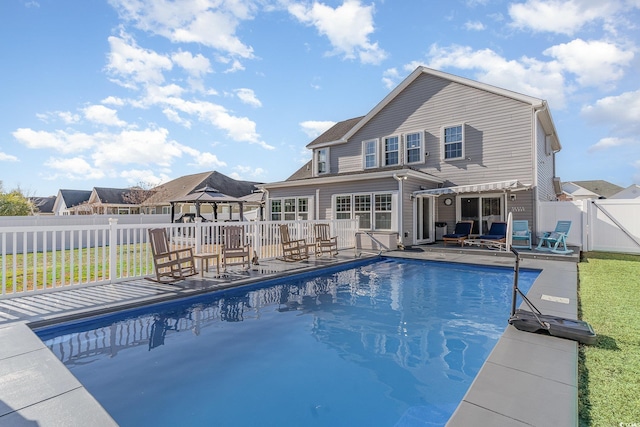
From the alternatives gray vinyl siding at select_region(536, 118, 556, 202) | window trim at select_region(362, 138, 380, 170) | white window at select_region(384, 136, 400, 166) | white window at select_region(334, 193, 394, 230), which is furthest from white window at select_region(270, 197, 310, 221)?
gray vinyl siding at select_region(536, 118, 556, 202)

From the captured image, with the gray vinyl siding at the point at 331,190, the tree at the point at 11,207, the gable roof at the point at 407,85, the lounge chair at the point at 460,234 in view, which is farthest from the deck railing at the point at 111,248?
the tree at the point at 11,207

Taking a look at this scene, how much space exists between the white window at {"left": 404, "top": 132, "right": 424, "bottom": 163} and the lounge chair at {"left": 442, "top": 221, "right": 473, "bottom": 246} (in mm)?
3460

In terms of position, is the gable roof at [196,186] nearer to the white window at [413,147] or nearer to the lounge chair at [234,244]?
the white window at [413,147]

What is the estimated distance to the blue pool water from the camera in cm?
290

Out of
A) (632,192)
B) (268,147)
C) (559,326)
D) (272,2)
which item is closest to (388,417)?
(559,326)

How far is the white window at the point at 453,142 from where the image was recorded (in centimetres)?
1325

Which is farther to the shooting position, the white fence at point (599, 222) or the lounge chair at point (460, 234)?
the lounge chair at point (460, 234)

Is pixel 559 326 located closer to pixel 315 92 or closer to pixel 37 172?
pixel 315 92

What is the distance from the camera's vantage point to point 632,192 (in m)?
36.6

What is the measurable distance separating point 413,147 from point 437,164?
4.77ft

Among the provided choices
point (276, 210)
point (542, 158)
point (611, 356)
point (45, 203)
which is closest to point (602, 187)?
→ point (542, 158)

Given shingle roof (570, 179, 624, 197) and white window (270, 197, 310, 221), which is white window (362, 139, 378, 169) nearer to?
white window (270, 197, 310, 221)

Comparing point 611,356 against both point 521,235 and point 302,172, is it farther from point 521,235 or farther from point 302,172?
point 302,172

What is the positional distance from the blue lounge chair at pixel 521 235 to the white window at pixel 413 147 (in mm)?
4813
